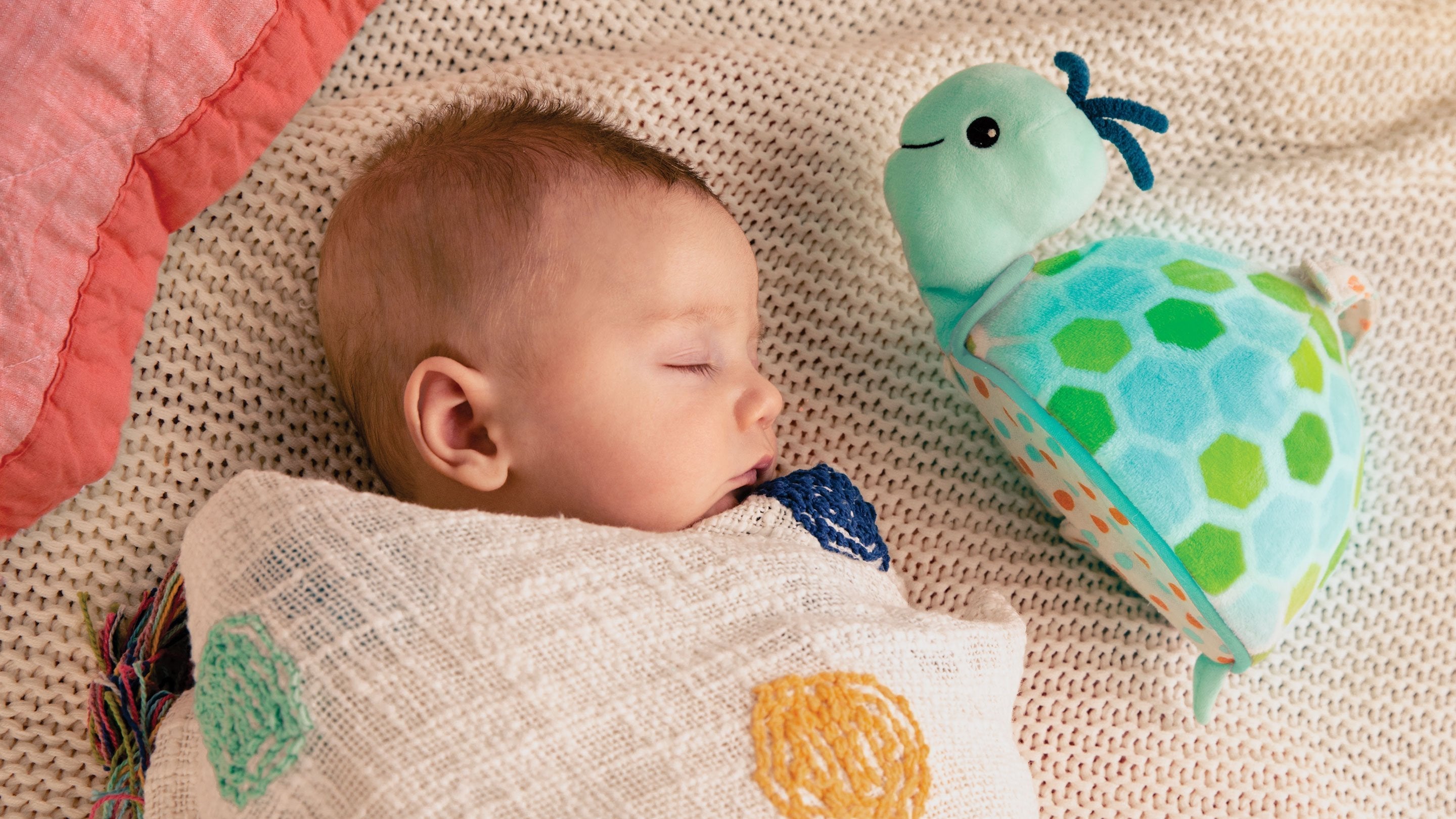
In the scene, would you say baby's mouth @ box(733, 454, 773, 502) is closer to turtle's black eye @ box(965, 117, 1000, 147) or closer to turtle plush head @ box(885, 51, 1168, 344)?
turtle plush head @ box(885, 51, 1168, 344)

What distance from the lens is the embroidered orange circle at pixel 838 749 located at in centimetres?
77

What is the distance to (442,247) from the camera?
931 mm

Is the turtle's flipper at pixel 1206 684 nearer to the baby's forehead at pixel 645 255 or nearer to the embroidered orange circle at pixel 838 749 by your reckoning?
the embroidered orange circle at pixel 838 749

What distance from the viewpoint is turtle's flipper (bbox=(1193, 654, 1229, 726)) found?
1.08 metres

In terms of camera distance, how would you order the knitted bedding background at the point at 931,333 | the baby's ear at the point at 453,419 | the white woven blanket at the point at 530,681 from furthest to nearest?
the knitted bedding background at the point at 931,333
the baby's ear at the point at 453,419
the white woven blanket at the point at 530,681

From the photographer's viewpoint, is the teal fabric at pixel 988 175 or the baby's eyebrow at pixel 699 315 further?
the teal fabric at pixel 988 175

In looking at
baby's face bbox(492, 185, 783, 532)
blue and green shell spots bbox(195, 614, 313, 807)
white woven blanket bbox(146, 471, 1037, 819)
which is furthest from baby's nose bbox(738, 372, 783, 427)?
blue and green shell spots bbox(195, 614, 313, 807)

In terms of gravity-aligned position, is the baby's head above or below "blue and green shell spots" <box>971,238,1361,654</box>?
above

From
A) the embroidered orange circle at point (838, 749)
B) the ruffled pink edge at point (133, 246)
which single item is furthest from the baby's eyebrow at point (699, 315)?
the ruffled pink edge at point (133, 246)

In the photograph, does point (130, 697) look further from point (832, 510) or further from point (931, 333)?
point (931, 333)

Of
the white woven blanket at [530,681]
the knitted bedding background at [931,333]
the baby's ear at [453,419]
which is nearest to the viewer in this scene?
the white woven blanket at [530,681]

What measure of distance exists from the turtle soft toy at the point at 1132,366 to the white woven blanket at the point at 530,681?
27 cm

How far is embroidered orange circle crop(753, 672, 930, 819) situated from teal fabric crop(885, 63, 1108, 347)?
463 mm

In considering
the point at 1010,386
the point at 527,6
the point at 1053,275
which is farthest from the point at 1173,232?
the point at 527,6
